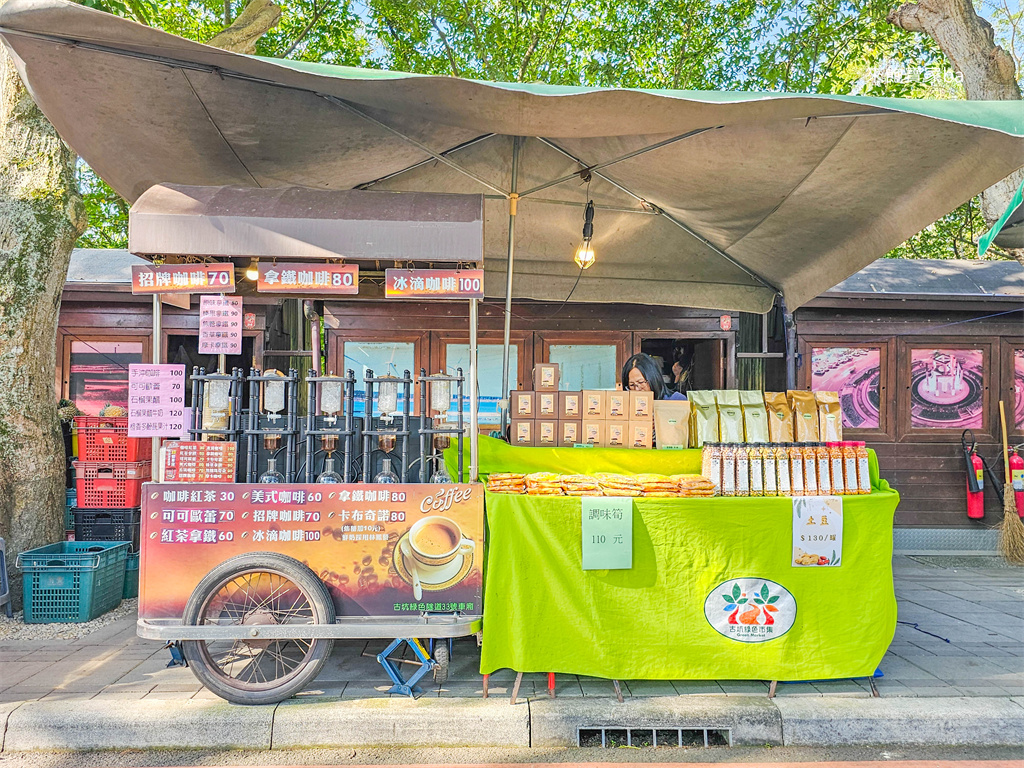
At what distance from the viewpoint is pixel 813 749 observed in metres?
3.55

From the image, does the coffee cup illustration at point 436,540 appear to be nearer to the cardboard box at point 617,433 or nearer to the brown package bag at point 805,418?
the cardboard box at point 617,433

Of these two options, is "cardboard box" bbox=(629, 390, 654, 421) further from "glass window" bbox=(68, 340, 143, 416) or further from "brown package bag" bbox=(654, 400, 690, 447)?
"glass window" bbox=(68, 340, 143, 416)

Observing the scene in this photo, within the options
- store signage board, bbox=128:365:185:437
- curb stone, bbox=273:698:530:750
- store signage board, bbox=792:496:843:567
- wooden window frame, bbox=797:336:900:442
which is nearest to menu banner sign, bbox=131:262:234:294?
store signage board, bbox=128:365:185:437

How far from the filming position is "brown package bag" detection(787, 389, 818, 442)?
4.84m

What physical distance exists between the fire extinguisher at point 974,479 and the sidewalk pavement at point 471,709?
444 cm

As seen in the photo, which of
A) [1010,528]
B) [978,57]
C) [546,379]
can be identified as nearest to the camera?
[546,379]

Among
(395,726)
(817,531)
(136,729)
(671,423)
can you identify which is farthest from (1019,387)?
(136,729)

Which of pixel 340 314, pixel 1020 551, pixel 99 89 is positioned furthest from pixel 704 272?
pixel 1020 551

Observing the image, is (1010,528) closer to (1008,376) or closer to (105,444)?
(1008,376)

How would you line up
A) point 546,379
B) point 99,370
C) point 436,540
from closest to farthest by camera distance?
point 436,540
point 546,379
point 99,370

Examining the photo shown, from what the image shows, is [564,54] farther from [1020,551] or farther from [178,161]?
[1020,551]

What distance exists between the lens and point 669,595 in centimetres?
380

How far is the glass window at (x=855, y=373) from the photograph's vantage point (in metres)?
8.24

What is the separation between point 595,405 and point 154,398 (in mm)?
2974
